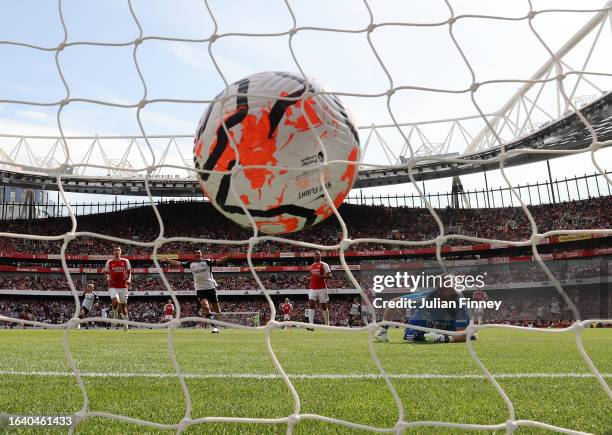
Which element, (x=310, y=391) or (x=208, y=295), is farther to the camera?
(x=208, y=295)

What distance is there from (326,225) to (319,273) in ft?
81.7

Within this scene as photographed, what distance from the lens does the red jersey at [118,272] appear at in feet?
32.9

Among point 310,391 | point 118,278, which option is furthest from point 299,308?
point 310,391

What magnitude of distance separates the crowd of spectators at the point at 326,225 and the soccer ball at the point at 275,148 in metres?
28.0

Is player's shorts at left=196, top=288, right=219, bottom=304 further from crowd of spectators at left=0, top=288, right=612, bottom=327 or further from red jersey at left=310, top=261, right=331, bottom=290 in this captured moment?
crowd of spectators at left=0, top=288, right=612, bottom=327

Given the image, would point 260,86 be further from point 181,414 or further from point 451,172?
point 451,172

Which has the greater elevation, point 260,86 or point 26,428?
point 260,86

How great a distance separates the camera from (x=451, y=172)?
31422 millimetres

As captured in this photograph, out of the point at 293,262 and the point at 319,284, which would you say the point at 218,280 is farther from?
the point at 319,284

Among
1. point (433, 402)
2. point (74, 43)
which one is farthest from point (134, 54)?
point (433, 402)

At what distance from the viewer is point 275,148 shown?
3088mm

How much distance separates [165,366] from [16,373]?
94 cm

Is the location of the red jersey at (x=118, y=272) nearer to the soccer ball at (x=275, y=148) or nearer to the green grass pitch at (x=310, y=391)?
the green grass pitch at (x=310, y=391)

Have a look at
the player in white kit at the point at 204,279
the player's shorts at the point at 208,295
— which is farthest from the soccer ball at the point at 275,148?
the player's shorts at the point at 208,295
